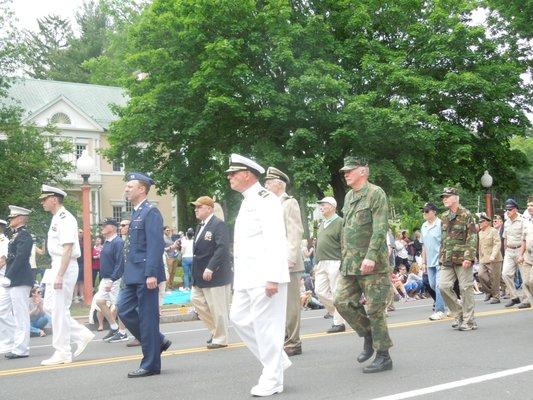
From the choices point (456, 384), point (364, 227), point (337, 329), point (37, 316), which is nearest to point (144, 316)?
point (364, 227)

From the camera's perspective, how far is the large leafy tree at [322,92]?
28859mm

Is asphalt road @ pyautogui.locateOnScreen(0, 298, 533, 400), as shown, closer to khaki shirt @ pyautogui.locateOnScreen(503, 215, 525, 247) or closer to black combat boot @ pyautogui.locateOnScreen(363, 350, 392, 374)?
black combat boot @ pyautogui.locateOnScreen(363, 350, 392, 374)

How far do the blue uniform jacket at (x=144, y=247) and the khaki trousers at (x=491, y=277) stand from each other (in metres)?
10.4

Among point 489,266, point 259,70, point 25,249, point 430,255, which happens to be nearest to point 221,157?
point 259,70

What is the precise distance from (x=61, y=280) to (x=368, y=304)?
12.2ft

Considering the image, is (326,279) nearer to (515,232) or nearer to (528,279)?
(528,279)

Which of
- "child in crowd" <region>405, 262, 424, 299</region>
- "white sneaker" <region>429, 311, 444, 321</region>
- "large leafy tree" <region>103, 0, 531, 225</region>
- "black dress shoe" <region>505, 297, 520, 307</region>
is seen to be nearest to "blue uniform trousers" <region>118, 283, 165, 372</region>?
"white sneaker" <region>429, 311, 444, 321</region>

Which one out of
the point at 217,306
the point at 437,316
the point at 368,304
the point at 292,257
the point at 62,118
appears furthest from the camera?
the point at 62,118

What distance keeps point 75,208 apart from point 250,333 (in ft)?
80.8

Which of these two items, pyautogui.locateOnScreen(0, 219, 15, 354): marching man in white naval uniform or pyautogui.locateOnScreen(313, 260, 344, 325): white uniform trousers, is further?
pyautogui.locateOnScreen(313, 260, 344, 325): white uniform trousers

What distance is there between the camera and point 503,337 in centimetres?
1020

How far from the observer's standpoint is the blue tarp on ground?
1947 centimetres

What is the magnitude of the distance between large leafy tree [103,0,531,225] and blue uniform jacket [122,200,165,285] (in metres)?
20.1

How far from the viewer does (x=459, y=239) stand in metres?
11.2
